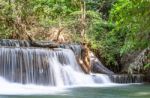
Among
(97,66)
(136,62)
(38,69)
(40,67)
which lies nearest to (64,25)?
(97,66)

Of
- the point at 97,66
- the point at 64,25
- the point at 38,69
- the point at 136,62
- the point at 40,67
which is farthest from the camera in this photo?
the point at 64,25

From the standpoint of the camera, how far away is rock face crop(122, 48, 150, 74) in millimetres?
16284

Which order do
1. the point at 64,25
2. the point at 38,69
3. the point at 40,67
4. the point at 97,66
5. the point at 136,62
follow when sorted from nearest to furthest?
the point at 38,69 → the point at 40,67 → the point at 136,62 → the point at 97,66 → the point at 64,25

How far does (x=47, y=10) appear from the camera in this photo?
19.8m

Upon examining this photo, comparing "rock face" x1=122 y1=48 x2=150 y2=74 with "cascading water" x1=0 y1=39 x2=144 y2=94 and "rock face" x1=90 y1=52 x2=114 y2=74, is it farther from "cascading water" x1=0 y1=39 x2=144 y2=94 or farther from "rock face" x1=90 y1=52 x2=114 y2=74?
"cascading water" x1=0 y1=39 x2=144 y2=94

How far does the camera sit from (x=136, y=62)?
16.4m

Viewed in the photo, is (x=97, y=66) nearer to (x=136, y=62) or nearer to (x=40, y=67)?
(x=136, y=62)

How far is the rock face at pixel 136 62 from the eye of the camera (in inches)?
641

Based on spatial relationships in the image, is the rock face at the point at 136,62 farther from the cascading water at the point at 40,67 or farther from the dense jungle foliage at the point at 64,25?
the cascading water at the point at 40,67

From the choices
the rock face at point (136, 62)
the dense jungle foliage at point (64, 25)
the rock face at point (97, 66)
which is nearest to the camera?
the rock face at point (136, 62)

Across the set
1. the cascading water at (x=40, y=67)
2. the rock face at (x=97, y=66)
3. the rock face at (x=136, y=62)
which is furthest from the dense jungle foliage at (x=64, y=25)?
the cascading water at (x=40, y=67)

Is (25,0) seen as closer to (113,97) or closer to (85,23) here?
(85,23)

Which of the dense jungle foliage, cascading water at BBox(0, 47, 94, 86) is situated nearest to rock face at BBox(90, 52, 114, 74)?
the dense jungle foliage

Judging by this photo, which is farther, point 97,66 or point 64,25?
point 64,25
